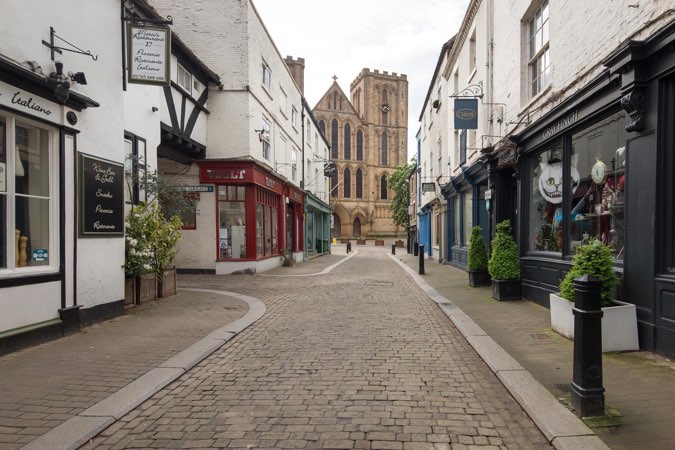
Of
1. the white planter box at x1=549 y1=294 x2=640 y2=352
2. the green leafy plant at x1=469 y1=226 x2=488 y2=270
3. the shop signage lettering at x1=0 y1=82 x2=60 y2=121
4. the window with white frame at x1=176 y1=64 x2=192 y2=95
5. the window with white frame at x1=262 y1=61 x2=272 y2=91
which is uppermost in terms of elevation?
the window with white frame at x1=262 y1=61 x2=272 y2=91

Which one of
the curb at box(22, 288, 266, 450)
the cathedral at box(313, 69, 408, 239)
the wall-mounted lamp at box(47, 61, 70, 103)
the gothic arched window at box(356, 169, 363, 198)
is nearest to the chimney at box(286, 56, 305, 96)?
the cathedral at box(313, 69, 408, 239)

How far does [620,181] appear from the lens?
5.95 m

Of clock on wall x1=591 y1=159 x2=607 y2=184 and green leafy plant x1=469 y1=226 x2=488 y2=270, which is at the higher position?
clock on wall x1=591 y1=159 x2=607 y2=184

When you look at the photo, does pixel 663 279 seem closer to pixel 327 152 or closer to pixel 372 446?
pixel 372 446

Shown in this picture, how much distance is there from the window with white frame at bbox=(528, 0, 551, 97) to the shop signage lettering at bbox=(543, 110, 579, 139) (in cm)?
96

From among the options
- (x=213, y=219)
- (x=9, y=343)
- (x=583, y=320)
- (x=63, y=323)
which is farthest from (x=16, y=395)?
(x=213, y=219)

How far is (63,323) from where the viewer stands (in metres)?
5.95

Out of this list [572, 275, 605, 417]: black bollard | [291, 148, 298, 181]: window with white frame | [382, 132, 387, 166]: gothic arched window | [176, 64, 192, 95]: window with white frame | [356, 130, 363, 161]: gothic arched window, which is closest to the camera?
[572, 275, 605, 417]: black bollard

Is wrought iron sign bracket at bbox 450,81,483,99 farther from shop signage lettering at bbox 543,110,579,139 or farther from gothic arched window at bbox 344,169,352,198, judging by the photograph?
gothic arched window at bbox 344,169,352,198

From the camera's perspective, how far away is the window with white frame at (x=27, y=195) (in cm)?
532

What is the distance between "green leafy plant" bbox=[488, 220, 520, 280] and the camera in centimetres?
891

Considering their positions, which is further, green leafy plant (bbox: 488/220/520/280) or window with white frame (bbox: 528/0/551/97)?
green leafy plant (bbox: 488/220/520/280)

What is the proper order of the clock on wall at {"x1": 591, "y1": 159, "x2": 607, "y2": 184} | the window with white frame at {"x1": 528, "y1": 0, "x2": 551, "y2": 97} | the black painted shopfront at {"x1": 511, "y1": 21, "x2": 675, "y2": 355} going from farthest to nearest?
the window with white frame at {"x1": 528, "y1": 0, "x2": 551, "y2": 97} → the clock on wall at {"x1": 591, "y1": 159, "x2": 607, "y2": 184} → the black painted shopfront at {"x1": 511, "y1": 21, "x2": 675, "y2": 355}

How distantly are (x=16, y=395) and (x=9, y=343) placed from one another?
5.01 feet
